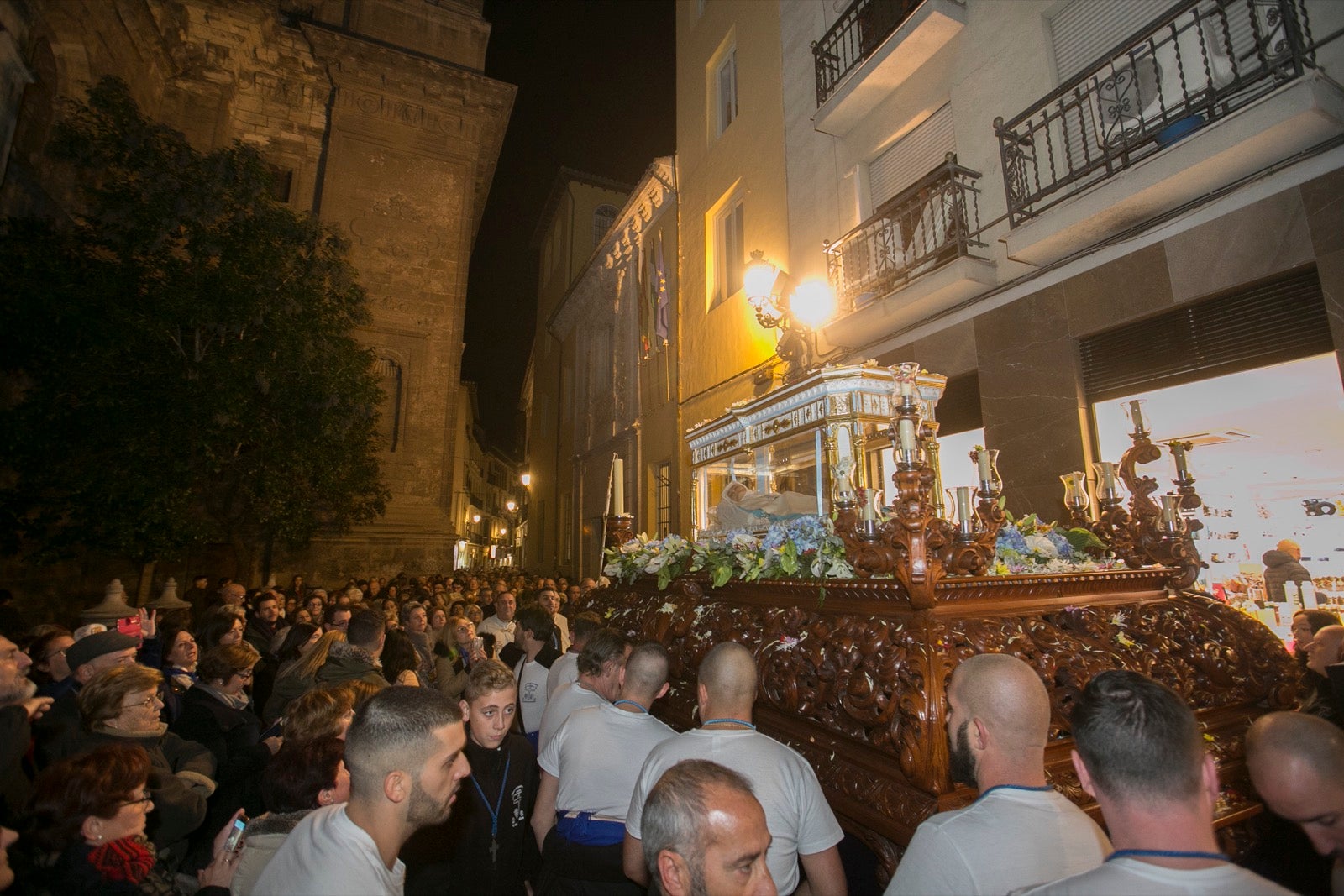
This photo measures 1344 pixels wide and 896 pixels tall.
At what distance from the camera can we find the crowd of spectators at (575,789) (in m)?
1.64

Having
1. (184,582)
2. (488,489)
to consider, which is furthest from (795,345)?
(488,489)

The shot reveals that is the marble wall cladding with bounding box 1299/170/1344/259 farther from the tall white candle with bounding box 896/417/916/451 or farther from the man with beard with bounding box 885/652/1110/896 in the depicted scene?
the man with beard with bounding box 885/652/1110/896

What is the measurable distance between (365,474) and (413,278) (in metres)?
7.02

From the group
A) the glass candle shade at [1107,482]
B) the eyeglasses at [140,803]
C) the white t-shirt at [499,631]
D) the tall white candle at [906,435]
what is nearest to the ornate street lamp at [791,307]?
the glass candle shade at [1107,482]

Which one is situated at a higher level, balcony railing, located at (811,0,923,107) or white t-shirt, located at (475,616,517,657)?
balcony railing, located at (811,0,923,107)

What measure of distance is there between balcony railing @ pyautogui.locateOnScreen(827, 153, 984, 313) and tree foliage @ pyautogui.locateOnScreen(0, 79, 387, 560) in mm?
9679

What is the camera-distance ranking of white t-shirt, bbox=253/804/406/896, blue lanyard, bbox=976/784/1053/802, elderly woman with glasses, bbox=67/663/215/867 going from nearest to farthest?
white t-shirt, bbox=253/804/406/896 < blue lanyard, bbox=976/784/1053/802 < elderly woman with glasses, bbox=67/663/215/867

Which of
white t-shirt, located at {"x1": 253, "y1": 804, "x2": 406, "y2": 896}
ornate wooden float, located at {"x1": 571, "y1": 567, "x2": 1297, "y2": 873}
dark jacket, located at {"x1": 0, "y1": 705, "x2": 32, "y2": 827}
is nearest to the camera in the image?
white t-shirt, located at {"x1": 253, "y1": 804, "x2": 406, "y2": 896}

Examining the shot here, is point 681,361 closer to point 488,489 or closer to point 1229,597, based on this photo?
point 1229,597

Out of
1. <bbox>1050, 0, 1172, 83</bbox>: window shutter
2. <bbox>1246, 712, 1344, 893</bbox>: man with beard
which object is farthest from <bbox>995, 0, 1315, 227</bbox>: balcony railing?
<bbox>1246, 712, 1344, 893</bbox>: man with beard

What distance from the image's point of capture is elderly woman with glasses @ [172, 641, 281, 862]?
3344mm

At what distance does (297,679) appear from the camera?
14.7 ft

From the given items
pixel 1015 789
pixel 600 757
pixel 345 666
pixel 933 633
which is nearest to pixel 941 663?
pixel 933 633

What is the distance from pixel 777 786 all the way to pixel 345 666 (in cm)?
311
